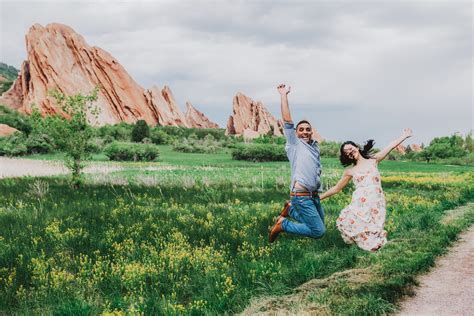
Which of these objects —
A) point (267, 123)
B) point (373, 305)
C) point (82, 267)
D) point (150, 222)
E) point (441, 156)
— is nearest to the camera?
point (373, 305)

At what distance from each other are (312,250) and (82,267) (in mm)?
4115

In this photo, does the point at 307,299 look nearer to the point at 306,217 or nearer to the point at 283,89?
the point at 306,217

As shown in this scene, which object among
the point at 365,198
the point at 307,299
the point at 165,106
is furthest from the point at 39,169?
the point at 165,106

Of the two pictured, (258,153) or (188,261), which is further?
(258,153)

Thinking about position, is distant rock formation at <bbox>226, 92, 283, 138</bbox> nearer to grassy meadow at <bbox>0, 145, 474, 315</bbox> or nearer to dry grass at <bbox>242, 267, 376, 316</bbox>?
grassy meadow at <bbox>0, 145, 474, 315</bbox>

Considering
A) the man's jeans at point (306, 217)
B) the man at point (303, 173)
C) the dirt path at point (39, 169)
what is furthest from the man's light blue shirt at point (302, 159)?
the dirt path at point (39, 169)

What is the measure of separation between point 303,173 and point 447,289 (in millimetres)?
2925

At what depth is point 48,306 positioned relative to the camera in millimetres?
6504

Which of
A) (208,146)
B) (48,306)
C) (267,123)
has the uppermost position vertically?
(267,123)

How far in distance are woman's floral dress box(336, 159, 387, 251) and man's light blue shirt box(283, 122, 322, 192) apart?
1.05 m

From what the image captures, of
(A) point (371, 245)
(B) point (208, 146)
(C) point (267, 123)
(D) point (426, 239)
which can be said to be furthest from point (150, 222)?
(C) point (267, 123)

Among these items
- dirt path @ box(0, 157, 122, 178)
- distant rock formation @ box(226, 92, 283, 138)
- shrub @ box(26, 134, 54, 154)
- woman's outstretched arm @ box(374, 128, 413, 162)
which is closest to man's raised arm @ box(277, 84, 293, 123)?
woman's outstretched arm @ box(374, 128, 413, 162)

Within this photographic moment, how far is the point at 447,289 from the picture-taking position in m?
6.75

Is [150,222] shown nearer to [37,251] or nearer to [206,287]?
[37,251]
